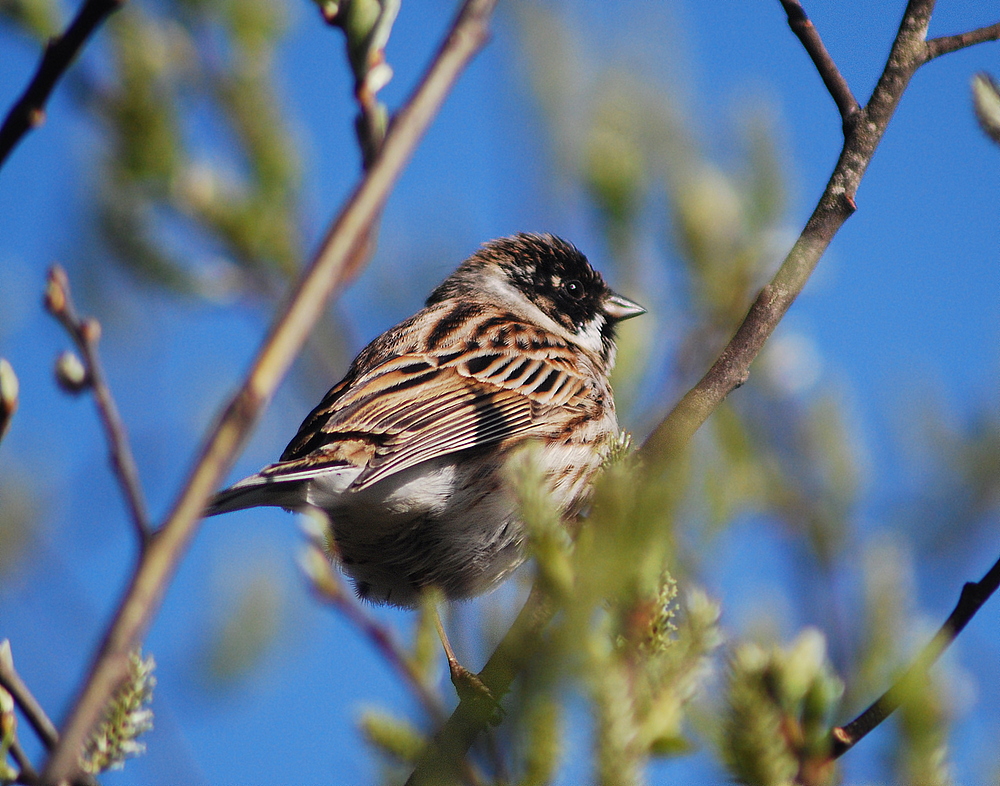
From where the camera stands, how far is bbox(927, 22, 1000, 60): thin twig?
88.0 inches

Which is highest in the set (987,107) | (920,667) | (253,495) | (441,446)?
(987,107)

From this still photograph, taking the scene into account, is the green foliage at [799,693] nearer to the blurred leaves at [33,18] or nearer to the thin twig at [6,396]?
the thin twig at [6,396]

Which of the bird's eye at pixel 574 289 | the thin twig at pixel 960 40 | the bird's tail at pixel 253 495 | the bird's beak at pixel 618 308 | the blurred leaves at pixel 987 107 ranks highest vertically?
the thin twig at pixel 960 40

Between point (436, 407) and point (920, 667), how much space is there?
8.22 ft

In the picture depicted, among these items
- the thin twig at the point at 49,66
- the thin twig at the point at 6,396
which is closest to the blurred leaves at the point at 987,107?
the thin twig at the point at 49,66

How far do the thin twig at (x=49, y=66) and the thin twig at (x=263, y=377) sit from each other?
0.42 metres

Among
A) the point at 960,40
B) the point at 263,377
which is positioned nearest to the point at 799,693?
the point at 263,377

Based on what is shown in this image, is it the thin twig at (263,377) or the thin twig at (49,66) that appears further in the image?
the thin twig at (49,66)

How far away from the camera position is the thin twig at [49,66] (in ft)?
4.16

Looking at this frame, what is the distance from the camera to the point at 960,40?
231 cm

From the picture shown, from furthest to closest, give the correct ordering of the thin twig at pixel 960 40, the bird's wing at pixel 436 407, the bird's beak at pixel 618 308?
the bird's beak at pixel 618 308 → the bird's wing at pixel 436 407 → the thin twig at pixel 960 40

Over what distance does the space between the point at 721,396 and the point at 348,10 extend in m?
1.35

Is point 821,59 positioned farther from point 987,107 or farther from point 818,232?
point 987,107

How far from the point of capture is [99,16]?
1276 mm
